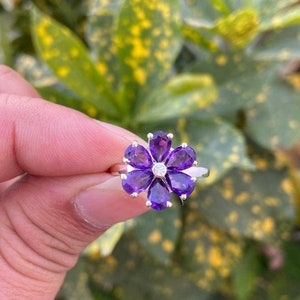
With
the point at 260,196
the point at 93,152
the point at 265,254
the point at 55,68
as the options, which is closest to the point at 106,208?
the point at 93,152

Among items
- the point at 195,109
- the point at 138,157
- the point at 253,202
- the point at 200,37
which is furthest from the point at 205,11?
the point at 138,157

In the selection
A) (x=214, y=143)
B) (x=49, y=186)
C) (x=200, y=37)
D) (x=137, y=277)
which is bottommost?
(x=137, y=277)

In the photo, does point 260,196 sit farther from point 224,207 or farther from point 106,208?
point 106,208

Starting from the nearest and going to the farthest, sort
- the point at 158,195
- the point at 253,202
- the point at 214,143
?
the point at 158,195
the point at 214,143
the point at 253,202

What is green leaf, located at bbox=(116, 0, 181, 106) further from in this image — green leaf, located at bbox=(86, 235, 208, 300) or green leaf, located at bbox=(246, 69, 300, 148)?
green leaf, located at bbox=(86, 235, 208, 300)

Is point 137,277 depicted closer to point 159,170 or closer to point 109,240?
point 109,240
